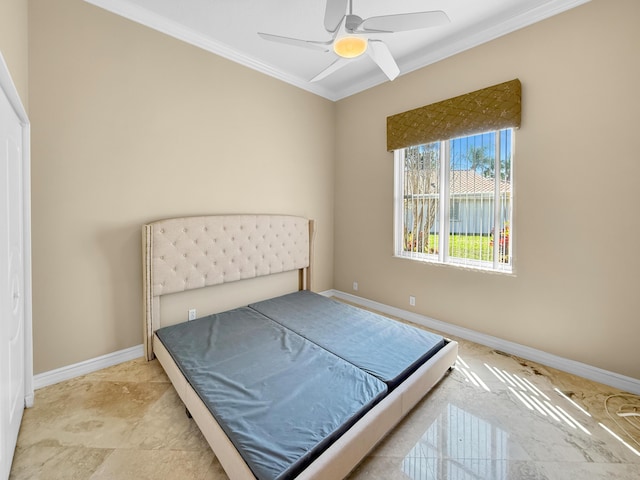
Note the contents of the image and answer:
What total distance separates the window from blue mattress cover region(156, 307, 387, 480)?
1910 millimetres

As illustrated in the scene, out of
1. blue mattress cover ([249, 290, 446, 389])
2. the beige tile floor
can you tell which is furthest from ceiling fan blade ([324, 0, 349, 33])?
the beige tile floor

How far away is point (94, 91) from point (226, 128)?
3.78ft

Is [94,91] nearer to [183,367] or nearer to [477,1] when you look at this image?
[183,367]

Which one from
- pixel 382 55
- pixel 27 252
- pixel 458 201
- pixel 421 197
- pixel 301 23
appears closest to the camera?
pixel 27 252

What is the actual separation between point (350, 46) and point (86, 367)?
3.24 meters

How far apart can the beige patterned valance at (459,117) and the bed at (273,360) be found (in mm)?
1770

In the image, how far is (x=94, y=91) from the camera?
2.35 meters

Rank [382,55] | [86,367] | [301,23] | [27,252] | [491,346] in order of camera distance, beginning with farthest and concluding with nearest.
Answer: [491,346] → [301,23] → [86,367] → [382,55] → [27,252]

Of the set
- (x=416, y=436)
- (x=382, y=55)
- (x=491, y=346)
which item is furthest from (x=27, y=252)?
(x=491, y=346)

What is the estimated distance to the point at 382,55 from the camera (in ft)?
7.39

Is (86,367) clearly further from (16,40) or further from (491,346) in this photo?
(491,346)

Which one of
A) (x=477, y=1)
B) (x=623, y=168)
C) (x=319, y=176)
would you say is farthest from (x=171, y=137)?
(x=623, y=168)

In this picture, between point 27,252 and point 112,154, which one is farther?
point 112,154

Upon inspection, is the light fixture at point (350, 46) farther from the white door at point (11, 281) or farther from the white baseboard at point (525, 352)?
the white baseboard at point (525, 352)
